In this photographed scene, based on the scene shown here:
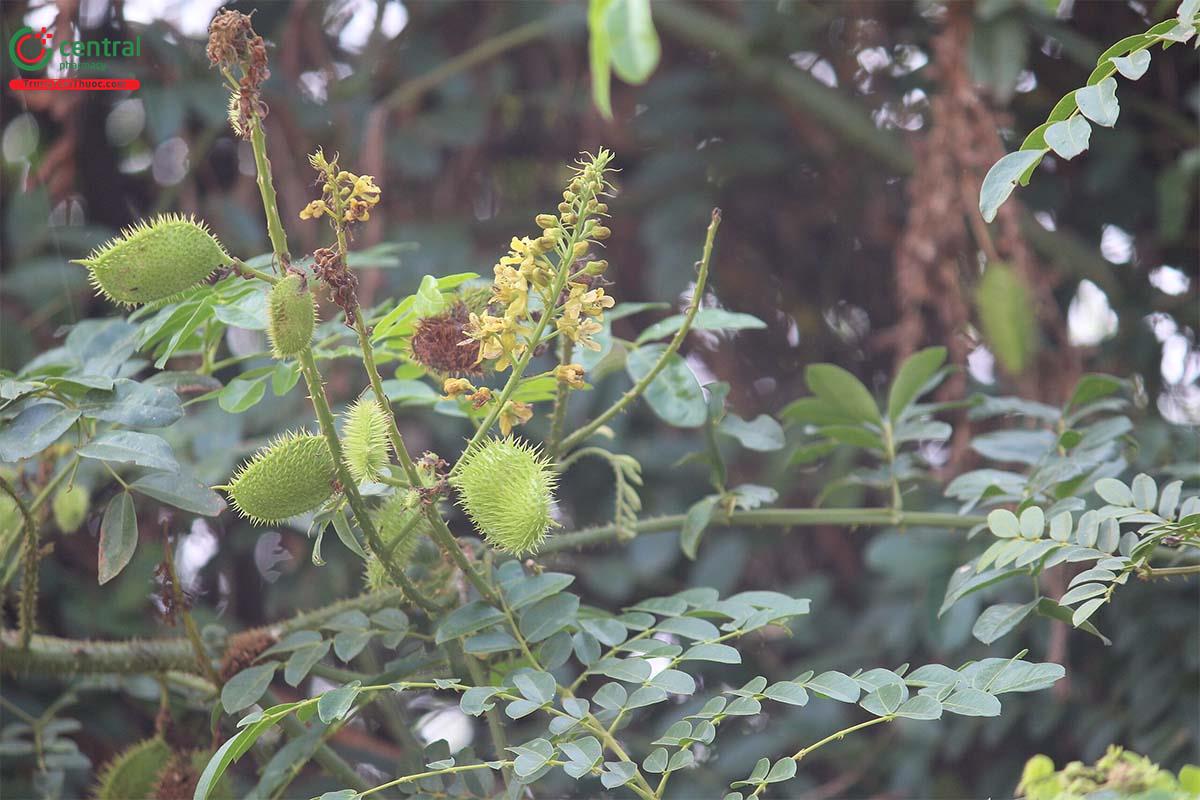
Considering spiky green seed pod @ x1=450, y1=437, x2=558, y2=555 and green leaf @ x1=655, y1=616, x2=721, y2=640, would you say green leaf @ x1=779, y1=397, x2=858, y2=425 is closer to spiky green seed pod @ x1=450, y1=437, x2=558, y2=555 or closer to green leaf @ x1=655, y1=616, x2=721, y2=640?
green leaf @ x1=655, y1=616, x2=721, y2=640

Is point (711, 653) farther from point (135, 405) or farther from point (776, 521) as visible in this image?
point (135, 405)

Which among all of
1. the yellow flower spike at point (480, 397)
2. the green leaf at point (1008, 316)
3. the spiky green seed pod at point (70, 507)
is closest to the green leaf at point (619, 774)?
the yellow flower spike at point (480, 397)

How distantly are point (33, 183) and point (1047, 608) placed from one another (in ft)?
5.60

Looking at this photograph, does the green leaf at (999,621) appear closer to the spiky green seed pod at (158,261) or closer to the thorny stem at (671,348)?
the thorny stem at (671,348)

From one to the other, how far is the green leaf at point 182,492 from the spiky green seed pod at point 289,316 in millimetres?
218

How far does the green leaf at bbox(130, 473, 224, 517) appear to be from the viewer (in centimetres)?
89

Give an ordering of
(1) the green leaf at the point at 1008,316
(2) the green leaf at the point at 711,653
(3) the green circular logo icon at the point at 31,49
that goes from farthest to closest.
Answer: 1. (3) the green circular logo icon at the point at 31,49
2. (1) the green leaf at the point at 1008,316
3. (2) the green leaf at the point at 711,653

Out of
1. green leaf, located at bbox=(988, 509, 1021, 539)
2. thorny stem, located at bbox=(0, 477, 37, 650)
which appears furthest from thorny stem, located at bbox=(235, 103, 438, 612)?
green leaf, located at bbox=(988, 509, 1021, 539)

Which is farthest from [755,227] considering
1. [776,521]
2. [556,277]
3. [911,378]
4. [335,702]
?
[335,702]

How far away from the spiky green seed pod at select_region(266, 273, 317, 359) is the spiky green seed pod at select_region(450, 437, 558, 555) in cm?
14

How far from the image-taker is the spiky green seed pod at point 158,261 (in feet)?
2.59

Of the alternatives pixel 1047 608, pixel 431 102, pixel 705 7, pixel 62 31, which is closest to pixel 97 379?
pixel 1047 608

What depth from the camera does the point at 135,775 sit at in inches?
40.3

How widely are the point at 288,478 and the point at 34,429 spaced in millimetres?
262
